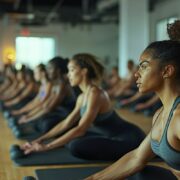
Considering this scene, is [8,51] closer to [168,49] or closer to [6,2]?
[6,2]

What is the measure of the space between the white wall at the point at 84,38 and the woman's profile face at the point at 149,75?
13.2 meters

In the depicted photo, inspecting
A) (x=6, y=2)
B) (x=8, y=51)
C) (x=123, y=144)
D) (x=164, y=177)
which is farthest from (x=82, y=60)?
(x=8, y=51)

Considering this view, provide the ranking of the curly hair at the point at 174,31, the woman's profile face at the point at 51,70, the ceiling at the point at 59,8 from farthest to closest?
1. the ceiling at the point at 59,8
2. the woman's profile face at the point at 51,70
3. the curly hair at the point at 174,31

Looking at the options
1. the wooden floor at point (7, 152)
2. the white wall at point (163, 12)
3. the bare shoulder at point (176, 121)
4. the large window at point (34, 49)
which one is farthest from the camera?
the large window at point (34, 49)

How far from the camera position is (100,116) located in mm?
3051

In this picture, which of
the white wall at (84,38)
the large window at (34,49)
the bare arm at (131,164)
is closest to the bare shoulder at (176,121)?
the bare arm at (131,164)

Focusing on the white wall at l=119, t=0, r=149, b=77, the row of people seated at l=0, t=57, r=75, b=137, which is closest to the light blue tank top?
the row of people seated at l=0, t=57, r=75, b=137

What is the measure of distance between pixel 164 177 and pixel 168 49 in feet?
2.46

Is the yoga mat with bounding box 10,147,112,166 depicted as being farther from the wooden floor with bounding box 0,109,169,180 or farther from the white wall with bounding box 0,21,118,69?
the white wall with bounding box 0,21,118,69

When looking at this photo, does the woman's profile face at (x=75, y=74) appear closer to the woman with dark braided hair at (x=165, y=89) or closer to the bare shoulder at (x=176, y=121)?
the woman with dark braided hair at (x=165, y=89)

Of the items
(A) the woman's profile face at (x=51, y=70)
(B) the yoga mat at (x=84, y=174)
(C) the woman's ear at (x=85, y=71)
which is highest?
(C) the woman's ear at (x=85, y=71)

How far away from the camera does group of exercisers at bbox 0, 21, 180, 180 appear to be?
1.55 metres

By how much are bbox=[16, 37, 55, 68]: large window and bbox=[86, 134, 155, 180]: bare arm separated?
12.7 metres

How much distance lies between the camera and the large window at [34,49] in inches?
566
